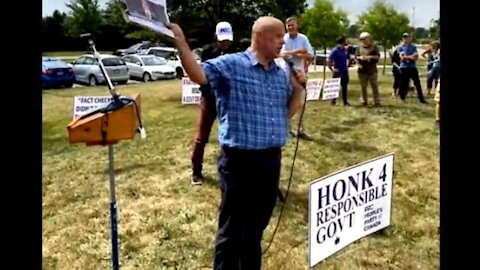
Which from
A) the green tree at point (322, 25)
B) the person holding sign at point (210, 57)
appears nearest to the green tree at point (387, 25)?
the green tree at point (322, 25)

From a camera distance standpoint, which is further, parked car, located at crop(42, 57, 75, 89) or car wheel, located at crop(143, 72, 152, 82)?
car wheel, located at crop(143, 72, 152, 82)

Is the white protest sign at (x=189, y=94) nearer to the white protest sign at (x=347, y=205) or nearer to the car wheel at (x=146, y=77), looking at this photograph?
the white protest sign at (x=347, y=205)

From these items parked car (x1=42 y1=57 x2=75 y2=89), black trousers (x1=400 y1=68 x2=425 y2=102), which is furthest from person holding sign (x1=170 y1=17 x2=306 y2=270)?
parked car (x1=42 y1=57 x2=75 y2=89)

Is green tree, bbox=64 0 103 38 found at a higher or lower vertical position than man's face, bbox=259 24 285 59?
higher

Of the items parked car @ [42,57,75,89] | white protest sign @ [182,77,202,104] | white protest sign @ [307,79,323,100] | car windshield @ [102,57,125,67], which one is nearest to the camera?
white protest sign @ [182,77,202,104]

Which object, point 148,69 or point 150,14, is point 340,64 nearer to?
point 150,14

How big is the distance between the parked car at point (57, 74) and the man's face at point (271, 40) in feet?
63.8

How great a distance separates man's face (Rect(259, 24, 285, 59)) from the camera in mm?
3170

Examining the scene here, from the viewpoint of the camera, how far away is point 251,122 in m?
3.17

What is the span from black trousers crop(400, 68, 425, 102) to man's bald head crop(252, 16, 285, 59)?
1006 cm

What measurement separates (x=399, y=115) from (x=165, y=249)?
740cm

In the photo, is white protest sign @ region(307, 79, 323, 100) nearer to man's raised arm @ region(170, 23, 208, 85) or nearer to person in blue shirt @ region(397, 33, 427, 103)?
person in blue shirt @ region(397, 33, 427, 103)
